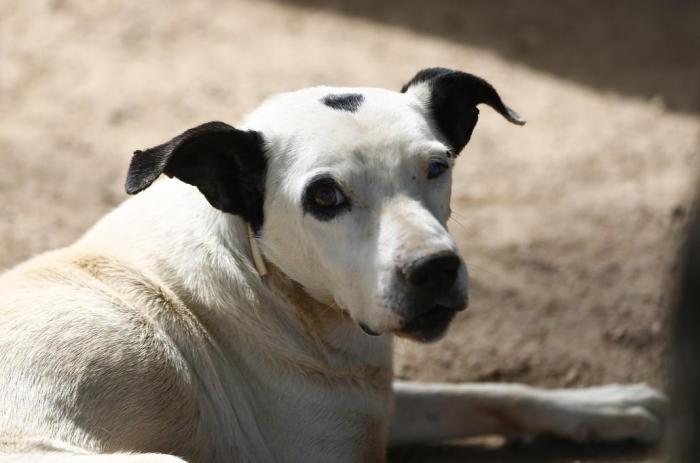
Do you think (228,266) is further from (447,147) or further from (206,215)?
(447,147)

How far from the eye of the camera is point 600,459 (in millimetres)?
5395

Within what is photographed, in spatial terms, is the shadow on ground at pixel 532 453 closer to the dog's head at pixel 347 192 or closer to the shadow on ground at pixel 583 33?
the dog's head at pixel 347 192

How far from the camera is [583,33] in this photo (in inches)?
408

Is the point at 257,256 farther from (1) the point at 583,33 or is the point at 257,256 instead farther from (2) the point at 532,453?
(1) the point at 583,33

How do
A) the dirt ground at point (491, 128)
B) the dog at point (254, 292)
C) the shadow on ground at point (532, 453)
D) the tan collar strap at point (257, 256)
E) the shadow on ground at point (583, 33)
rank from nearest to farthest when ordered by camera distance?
the dog at point (254, 292), the tan collar strap at point (257, 256), the shadow on ground at point (532, 453), the dirt ground at point (491, 128), the shadow on ground at point (583, 33)

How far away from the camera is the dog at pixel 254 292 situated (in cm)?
407

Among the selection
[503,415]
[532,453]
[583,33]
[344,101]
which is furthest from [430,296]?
[583,33]

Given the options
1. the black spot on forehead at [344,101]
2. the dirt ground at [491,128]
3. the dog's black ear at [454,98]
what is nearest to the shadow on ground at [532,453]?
the dirt ground at [491,128]

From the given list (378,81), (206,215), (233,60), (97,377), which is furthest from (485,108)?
(97,377)

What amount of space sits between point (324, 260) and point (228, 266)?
0.50 meters

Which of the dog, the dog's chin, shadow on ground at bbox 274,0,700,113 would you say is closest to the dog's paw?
the dog

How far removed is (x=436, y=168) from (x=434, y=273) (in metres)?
0.54

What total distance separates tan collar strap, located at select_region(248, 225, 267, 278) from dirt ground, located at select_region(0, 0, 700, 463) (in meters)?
1.53

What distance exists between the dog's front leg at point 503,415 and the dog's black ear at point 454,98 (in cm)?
142
